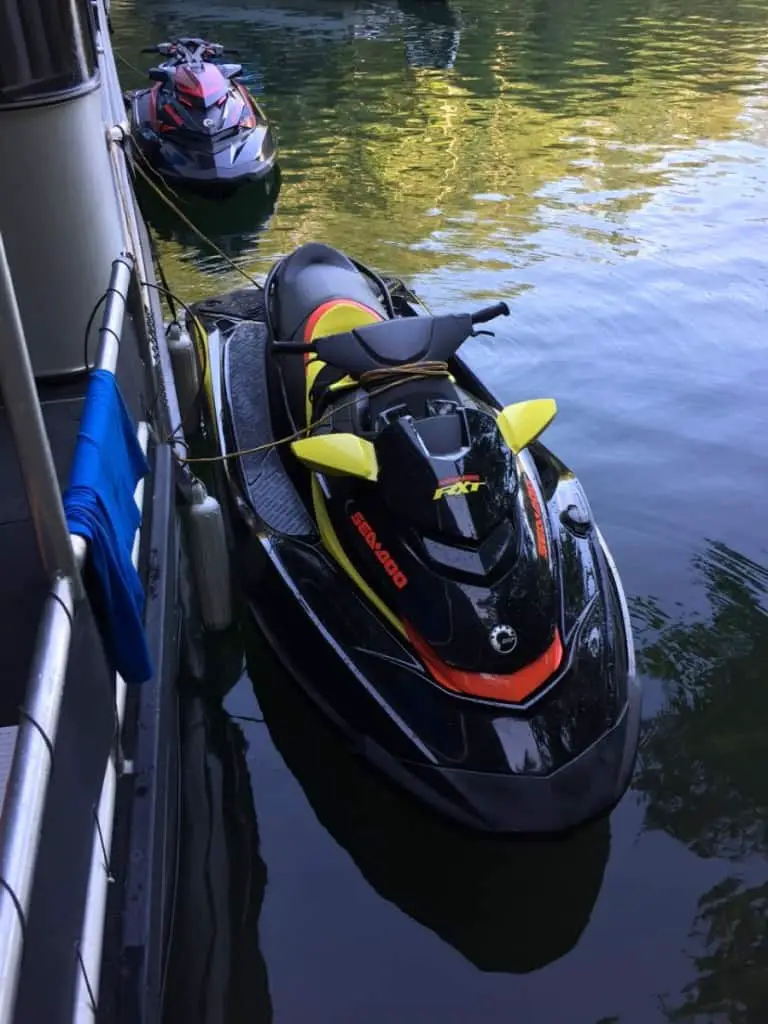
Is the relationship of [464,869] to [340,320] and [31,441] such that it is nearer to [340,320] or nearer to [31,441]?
[31,441]

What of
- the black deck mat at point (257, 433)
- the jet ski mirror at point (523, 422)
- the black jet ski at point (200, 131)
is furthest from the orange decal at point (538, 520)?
the black jet ski at point (200, 131)

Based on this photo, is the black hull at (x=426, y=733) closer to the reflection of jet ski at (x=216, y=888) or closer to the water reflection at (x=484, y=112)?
the reflection of jet ski at (x=216, y=888)

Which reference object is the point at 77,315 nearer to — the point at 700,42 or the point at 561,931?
the point at 561,931

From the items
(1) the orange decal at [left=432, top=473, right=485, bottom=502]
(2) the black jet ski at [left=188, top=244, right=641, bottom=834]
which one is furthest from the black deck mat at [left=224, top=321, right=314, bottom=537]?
(1) the orange decal at [left=432, top=473, right=485, bottom=502]

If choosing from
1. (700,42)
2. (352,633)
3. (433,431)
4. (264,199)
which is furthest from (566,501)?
(700,42)

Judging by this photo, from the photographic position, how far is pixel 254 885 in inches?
114

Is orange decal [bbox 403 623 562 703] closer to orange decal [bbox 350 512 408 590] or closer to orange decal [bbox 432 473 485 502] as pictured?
orange decal [bbox 350 512 408 590]

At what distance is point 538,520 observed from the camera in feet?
10.5

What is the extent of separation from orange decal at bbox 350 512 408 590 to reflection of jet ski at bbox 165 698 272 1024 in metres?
0.88

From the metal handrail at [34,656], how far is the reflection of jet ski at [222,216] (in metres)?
6.35

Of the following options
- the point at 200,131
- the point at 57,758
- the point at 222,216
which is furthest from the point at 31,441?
the point at 200,131

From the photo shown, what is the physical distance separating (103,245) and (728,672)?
271 cm

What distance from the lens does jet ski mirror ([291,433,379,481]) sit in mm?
3098

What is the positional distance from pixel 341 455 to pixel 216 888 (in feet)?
4.42
